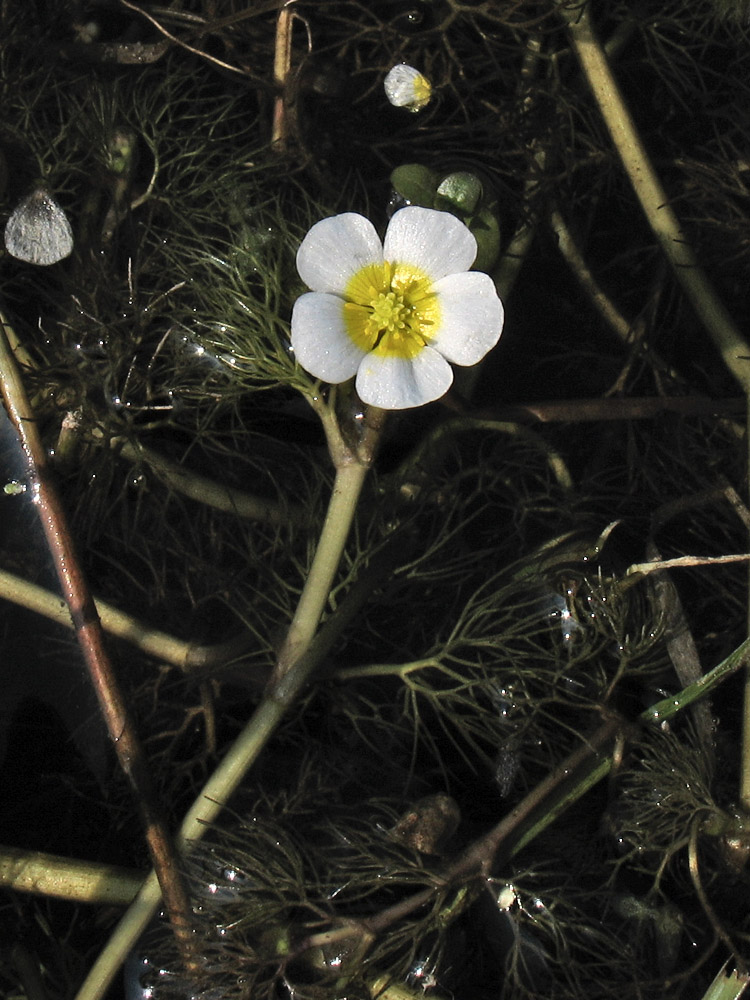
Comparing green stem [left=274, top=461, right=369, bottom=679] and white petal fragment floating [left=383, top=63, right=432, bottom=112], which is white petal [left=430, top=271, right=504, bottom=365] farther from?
white petal fragment floating [left=383, top=63, right=432, bottom=112]

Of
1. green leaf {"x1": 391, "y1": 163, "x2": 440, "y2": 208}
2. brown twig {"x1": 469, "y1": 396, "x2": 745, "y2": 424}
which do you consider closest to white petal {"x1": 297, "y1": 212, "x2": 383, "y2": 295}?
green leaf {"x1": 391, "y1": 163, "x2": 440, "y2": 208}

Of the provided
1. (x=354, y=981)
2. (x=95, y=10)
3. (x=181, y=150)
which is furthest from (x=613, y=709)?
(x=95, y=10)

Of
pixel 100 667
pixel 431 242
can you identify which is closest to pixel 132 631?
pixel 100 667

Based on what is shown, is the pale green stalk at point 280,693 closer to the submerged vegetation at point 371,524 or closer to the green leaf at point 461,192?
the submerged vegetation at point 371,524

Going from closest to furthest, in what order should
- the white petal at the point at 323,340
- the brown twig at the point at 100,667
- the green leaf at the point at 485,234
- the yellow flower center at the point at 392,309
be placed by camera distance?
1. the white petal at the point at 323,340
2. the yellow flower center at the point at 392,309
3. the brown twig at the point at 100,667
4. the green leaf at the point at 485,234

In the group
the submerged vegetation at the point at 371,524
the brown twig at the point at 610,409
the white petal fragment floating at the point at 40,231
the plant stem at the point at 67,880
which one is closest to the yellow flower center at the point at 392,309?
the submerged vegetation at the point at 371,524

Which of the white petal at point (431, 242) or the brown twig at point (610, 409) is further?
the brown twig at point (610, 409)

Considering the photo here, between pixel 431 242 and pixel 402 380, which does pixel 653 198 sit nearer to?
pixel 431 242
